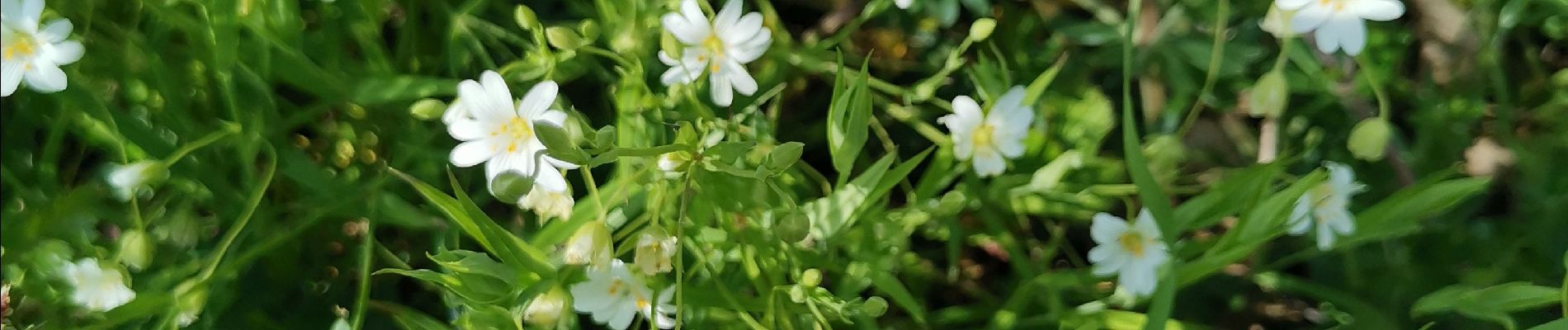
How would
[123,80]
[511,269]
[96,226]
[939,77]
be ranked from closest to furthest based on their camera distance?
[511,269] < [939,77] < [123,80] < [96,226]

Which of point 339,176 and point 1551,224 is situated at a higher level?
point 1551,224

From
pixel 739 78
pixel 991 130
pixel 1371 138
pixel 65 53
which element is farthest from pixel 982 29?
pixel 65 53

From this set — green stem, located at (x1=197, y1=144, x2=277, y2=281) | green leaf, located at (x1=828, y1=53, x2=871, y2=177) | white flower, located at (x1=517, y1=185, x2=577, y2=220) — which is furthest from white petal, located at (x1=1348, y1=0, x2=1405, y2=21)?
green stem, located at (x1=197, y1=144, x2=277, y2=281)

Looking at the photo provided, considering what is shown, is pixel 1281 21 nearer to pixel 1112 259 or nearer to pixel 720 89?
pixel 1112 259

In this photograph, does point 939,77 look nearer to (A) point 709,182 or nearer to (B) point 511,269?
(A) point 709,182

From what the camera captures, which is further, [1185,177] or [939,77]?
[1185,177]

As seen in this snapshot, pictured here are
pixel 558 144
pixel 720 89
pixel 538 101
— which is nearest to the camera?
pixel 558 144

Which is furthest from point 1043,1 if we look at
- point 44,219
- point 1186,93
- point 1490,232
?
point 44,219
